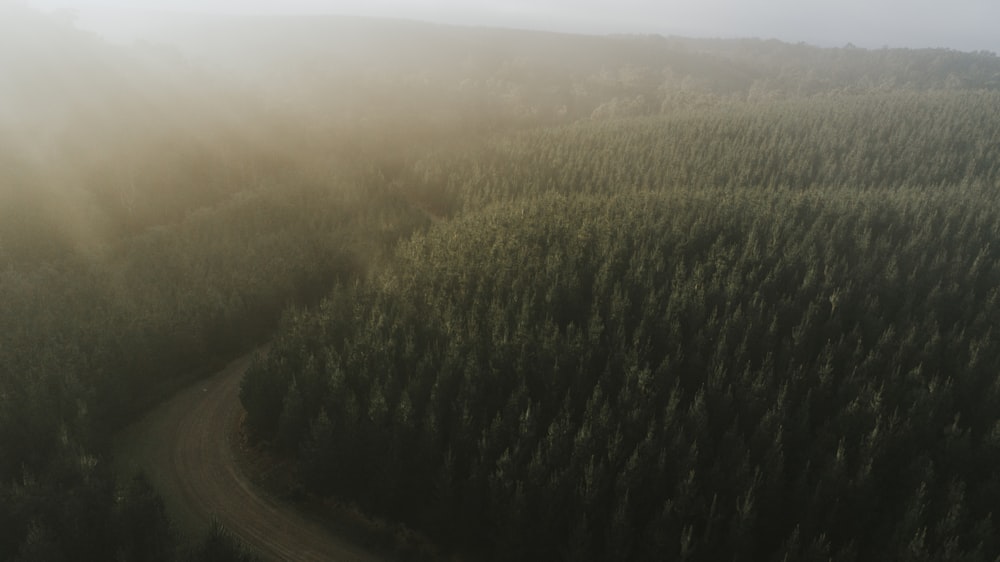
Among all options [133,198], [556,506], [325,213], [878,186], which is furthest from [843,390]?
[133,198]

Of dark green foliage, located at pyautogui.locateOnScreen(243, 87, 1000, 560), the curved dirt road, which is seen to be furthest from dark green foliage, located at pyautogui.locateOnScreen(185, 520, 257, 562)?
dark green foliage, located at pyautogui.locateOnScreen(243, 87, 1000, 560)

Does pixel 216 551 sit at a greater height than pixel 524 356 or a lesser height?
lesser

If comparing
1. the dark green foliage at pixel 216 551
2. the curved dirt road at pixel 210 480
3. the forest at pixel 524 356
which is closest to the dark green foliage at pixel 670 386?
the forest at pixel 524 356

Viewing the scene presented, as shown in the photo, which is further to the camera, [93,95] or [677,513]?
[93,95]

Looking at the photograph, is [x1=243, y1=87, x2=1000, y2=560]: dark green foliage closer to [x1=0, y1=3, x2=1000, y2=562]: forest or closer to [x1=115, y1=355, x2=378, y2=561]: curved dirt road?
[x1=0, y1=3, x2=1000, y2=562]: forest

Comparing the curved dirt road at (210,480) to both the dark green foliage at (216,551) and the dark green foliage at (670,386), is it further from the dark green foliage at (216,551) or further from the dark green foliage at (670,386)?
the dark green foliage at (216,551)

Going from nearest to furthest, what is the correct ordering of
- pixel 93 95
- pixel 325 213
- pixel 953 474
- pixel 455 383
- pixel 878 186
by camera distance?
pixel 953 474
pixel 455 383
pixel 325 213
pixel 878 186
pixel 93 95

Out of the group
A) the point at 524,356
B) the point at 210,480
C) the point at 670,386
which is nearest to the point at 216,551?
the point at 210,480

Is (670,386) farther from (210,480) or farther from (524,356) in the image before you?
(210,480)

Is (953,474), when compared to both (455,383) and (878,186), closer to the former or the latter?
(455,383)

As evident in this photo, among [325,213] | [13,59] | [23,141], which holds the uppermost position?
[13,59]
